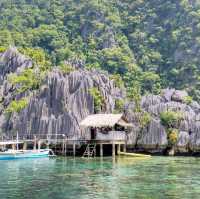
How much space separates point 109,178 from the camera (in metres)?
37.7

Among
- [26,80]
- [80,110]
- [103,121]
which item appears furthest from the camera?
[26,80]

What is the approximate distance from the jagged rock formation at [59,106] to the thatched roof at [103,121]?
2.40 meters

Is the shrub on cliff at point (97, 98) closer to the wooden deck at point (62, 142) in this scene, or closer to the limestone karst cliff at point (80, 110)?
the limestone karst cliff at point (80, 110)

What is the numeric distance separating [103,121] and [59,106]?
24.4 feet

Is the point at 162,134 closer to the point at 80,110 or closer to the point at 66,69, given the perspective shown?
the point at 80,110

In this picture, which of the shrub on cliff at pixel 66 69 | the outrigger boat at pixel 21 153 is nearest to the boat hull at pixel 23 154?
the outrigger boat at pixel 21 153

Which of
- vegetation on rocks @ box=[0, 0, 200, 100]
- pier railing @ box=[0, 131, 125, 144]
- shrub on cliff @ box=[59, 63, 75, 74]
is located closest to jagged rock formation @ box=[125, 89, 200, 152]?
pier railing @ box=[0, 131, 125, 144]

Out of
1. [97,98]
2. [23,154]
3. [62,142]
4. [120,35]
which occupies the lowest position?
[23,154]

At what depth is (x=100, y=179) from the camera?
3712cm

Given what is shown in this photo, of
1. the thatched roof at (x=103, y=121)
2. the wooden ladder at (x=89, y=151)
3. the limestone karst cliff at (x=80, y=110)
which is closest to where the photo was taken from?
the thatched roof at (x=103, y=121)

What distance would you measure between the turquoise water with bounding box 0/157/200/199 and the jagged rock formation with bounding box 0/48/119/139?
423 inches

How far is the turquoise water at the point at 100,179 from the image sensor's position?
30641 mm

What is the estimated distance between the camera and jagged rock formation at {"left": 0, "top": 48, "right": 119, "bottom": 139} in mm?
62312

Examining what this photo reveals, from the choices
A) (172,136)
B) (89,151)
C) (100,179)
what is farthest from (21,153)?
(100,179)
